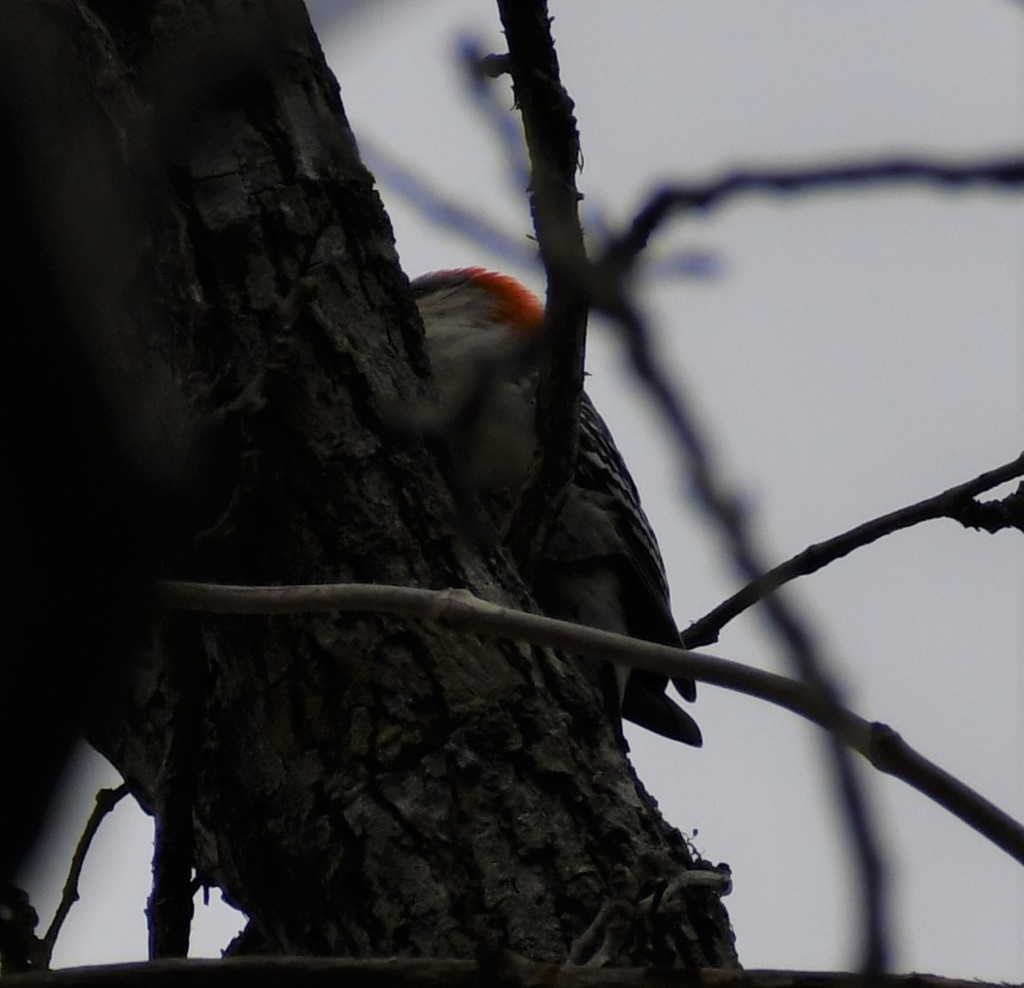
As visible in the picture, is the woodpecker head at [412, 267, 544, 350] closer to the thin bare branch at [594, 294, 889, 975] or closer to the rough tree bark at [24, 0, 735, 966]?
the rough tree bark at [24, 0, 735, 966]

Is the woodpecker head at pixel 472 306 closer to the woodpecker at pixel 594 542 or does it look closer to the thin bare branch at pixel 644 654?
the woodpecker at pixel 594 542

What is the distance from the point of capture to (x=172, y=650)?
8.43 ft

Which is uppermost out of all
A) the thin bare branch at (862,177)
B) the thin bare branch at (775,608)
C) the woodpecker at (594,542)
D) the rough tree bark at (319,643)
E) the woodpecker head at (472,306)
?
the woodpecker head at (472,306)

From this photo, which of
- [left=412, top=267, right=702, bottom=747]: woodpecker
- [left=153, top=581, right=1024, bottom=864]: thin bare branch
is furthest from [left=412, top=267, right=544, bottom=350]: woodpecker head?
[left=153, top=581, right=1024, bottom=864]: thin bare branch

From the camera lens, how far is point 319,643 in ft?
8.21

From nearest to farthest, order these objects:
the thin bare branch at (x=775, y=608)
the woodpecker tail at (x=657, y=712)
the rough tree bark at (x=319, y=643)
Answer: the thin bare branch at (x=775, y=608) < the rough tree bark at (x=319, y=643) < the woodpecker tail at (x=657, y=712)

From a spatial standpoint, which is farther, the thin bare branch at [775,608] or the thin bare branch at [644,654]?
the thin bare branch at [644,654]

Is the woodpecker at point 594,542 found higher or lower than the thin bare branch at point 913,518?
higher

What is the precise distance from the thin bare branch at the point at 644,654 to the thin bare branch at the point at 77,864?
2.09 ft

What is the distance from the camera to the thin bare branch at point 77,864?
7.85 ft

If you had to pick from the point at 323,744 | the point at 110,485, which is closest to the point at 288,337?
the point at 110,485

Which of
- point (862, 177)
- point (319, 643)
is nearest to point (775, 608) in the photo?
point (862, 177)

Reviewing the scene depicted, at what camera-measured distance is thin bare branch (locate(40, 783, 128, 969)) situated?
2.39 meters

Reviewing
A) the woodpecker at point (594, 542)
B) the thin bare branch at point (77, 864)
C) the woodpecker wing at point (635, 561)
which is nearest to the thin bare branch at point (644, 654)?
the thin bare branch at point (77, 864)
